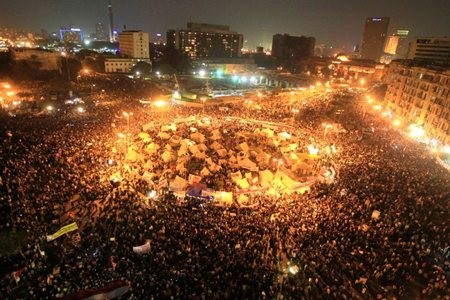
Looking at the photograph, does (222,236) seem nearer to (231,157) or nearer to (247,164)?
(247,164)

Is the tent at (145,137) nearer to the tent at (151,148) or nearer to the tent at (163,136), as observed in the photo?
the tent at (163,136)

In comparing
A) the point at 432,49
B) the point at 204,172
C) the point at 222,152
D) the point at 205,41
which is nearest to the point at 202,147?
the point at 222,152

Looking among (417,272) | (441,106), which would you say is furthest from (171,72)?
(417,272)

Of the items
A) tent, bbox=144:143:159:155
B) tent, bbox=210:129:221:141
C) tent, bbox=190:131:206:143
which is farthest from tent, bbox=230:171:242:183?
tent, bbox=144:143:159:155

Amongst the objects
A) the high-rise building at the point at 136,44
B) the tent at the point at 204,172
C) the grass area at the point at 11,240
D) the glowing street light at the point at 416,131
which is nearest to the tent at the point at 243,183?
the tent at the point at 204,172

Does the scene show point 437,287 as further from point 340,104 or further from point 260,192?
point 340,104

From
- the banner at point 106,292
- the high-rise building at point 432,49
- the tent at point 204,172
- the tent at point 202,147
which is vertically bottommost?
the banner at point 106,292
